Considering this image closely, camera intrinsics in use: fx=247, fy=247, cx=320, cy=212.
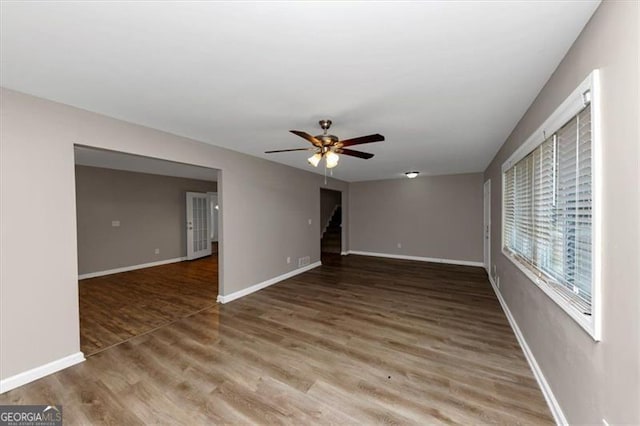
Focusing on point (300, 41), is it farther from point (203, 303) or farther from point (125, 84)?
point (203, 303)

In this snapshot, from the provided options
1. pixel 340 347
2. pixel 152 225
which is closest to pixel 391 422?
pixel 340 347

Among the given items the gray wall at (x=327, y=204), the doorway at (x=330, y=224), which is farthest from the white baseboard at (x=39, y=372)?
the gray wall at (x=327, y=204)

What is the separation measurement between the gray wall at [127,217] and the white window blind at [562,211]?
7.22m

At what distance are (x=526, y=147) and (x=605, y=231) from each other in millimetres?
1529

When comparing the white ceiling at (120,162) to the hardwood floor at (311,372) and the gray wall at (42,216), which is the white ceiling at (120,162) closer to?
the gray wall at (42,216)

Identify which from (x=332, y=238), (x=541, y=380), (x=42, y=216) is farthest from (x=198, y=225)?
(x=541, y=380)

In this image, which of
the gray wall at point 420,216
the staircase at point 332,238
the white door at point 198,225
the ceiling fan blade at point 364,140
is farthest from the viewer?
the staircase at point 332,238

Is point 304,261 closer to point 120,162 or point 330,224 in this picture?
point 330,224

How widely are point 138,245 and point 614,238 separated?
24.4 feet

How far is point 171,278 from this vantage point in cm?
509

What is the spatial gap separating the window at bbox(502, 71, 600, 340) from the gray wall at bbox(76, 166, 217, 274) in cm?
719

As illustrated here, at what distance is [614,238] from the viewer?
3.54 ft

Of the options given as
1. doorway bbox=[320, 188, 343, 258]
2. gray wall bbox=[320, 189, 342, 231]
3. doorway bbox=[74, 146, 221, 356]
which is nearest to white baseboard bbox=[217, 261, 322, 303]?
doorway bbox=[74, 146, 221, 356]

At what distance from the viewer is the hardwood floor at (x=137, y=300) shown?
112 inches
